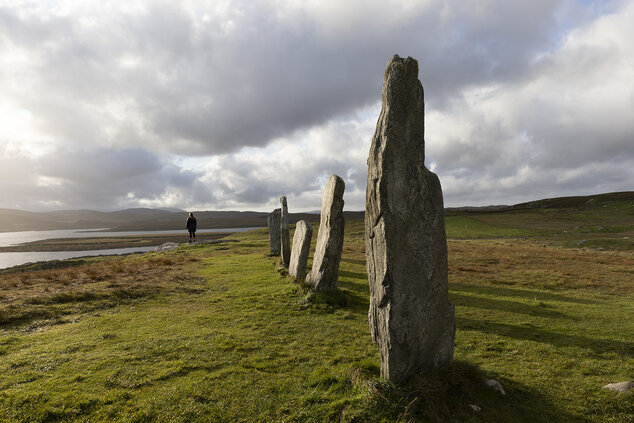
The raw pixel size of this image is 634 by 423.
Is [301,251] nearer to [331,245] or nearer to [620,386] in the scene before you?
[331,245]

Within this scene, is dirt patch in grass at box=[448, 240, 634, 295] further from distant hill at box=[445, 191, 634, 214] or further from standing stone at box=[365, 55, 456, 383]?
distant hill at box=[445, 191, 634, 214]

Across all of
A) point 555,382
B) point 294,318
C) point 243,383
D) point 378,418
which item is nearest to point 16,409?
point 243,383

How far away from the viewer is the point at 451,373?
6.36 meters

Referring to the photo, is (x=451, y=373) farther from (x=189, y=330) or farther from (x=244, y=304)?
(x=244, y=304)

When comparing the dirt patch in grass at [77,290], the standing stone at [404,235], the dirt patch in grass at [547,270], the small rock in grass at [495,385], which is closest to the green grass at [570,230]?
the dirt patch in grass at [547,270]

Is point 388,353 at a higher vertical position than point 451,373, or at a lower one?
higher

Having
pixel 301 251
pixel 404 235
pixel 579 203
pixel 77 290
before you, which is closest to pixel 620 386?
pixel 404 235

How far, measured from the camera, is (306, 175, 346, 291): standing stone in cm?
1320

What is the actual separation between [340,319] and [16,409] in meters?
8.12

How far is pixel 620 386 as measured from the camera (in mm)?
6246

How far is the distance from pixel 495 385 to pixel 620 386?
7.61 ft

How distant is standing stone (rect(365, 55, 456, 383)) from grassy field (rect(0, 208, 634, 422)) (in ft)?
1.97

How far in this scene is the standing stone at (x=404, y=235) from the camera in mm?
6145

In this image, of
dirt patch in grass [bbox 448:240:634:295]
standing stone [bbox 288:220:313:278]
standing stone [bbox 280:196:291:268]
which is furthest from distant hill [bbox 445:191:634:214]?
standing stone [bbox 288:220:313:278]
